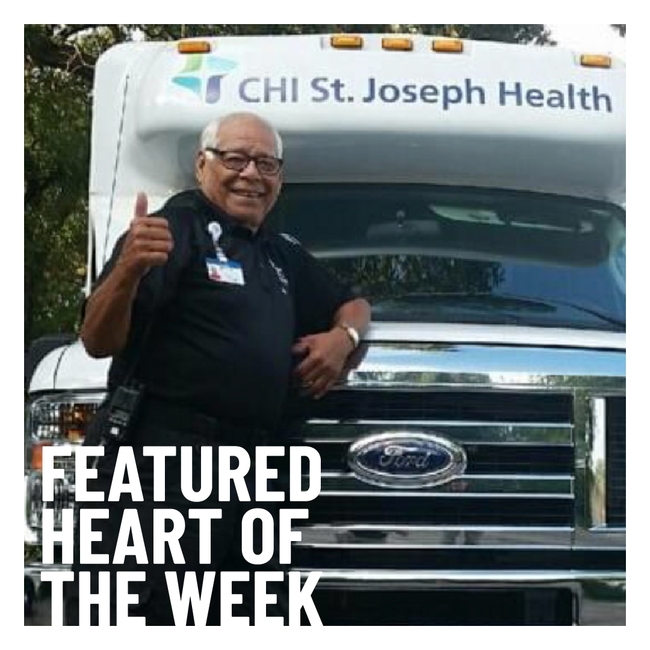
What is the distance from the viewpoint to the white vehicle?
181 inches

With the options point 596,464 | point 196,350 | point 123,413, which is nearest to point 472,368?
point 596,464

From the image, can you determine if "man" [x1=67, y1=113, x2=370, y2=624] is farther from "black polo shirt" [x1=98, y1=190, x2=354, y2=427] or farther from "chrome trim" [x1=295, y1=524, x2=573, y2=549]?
"chrome trim" [x1=295, y1=524, x2=573, y2=549]

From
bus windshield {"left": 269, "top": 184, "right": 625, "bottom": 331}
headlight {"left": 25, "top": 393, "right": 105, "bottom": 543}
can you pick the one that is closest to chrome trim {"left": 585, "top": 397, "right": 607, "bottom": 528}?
bus windshield {"left": 269, "top": 184, "right": 625, "bottom": 331}

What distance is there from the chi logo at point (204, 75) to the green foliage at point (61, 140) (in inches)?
6.0

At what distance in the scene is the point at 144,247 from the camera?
175 inches

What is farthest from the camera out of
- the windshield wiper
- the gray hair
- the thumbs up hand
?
the windshield wiper

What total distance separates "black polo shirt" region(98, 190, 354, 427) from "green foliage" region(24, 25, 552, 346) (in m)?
0.59

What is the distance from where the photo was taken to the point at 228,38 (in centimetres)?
520

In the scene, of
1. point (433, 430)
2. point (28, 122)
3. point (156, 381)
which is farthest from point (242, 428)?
point (28, 122)

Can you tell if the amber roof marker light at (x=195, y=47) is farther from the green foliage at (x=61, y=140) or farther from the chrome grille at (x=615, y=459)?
the chrome grille at (x=615, y=459)

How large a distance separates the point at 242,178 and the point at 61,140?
918mm

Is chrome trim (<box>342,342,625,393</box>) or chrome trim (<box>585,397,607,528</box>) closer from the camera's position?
chrome trim (<box>342,342,625,393</box>)

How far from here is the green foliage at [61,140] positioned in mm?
5102

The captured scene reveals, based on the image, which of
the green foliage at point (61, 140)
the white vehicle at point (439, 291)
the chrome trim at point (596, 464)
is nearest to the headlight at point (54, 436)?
the white vehicle at point (439, 291)
